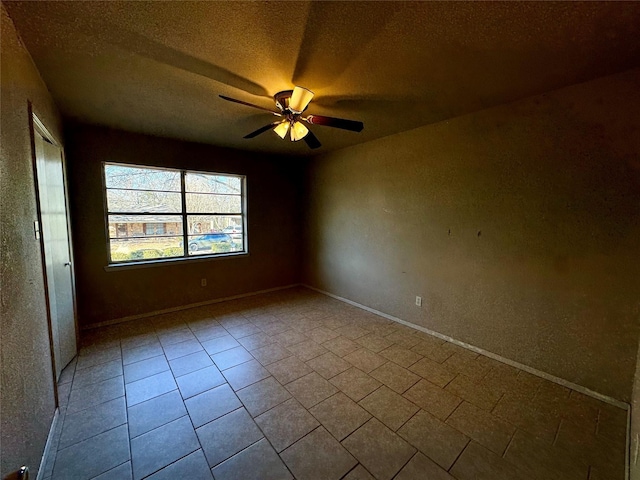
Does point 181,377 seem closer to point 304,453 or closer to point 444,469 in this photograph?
point 304,453

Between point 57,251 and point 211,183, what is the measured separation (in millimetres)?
2181

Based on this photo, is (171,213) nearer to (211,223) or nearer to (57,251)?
(211,223)

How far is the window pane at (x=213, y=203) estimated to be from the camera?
4102mm

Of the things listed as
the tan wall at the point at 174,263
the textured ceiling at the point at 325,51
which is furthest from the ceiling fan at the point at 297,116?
the tan wall at the point at 174,263

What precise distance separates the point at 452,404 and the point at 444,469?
61 cm

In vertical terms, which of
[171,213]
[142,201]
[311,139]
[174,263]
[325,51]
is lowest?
[174,263]

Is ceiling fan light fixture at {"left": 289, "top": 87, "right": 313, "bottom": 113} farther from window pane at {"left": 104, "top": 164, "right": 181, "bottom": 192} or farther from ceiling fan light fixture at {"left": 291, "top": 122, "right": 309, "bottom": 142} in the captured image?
window pane at {"left": 104, "top": 164, "right": 181, "bottom": 192}

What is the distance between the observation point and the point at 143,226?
12.2 feet

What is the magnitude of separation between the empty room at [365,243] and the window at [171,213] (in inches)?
1.6

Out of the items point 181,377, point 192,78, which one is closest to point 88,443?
point 181,377

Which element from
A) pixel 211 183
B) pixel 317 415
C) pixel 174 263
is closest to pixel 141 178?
pixel 211 183

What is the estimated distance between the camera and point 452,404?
2031mm

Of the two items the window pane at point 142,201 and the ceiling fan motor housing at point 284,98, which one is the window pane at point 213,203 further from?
the ceiling fan motor housing at point 284,98

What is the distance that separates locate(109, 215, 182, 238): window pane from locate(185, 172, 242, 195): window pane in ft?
1.76
